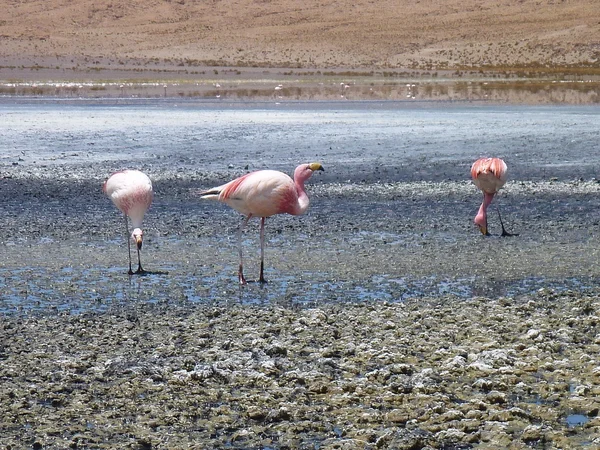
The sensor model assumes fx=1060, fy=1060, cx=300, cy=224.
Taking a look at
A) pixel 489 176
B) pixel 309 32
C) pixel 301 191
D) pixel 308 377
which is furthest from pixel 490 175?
pixel 309 32

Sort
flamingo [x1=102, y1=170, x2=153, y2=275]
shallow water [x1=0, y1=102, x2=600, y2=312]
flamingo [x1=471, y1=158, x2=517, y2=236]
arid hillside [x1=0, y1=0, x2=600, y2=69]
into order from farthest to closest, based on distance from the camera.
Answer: arid hillside [x1=0, y1=0, x2=600, y2=69] → flamingo [x1=471, y1=158, x2=517, y2=236] → flamingo [x1=102, y1=170, x2=153, y2=275] → shallow water [x1=0, y1=102, x2=600, y2=312]

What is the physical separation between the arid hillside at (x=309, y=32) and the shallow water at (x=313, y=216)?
152 ft

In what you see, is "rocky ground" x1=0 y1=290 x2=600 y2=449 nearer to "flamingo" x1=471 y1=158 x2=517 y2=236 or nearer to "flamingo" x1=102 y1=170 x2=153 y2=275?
"flamingo" x1=102 y1=170 x2=153 y2=275

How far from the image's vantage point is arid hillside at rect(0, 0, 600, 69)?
246ft

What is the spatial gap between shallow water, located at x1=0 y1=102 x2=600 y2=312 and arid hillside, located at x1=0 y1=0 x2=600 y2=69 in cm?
4633

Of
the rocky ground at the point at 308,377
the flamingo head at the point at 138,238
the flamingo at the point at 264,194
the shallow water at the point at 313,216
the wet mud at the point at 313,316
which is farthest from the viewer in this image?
the flamingo head at the point at 138,238

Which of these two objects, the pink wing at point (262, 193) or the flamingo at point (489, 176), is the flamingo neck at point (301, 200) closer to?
the pink wing at point (262, 193)

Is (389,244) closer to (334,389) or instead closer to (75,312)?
(75,312)

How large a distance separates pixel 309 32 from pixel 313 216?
76.3 m

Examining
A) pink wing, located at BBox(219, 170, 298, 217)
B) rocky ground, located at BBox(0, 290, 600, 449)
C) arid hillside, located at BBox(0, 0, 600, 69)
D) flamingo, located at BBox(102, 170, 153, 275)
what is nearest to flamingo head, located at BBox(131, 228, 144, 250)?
flamingo, located at BBox(102, 170, 153, 275)

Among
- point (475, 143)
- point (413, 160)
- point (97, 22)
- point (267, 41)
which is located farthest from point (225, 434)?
point (97, 22)

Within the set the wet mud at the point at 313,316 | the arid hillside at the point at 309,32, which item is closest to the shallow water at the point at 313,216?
the wet mud at the point at 313,316

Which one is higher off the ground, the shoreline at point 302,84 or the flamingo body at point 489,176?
the shoreline at point 302,84

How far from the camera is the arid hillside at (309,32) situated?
7506 centimetres
